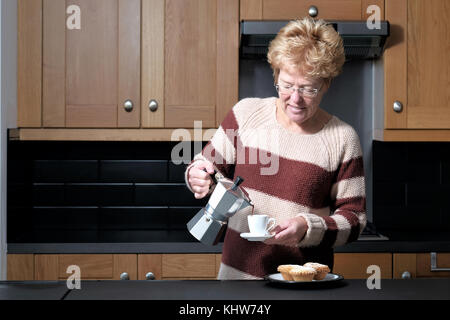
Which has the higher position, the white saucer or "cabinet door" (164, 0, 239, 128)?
"cabinet door" (164, 0, 239, 128)

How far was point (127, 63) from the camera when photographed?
288 cm

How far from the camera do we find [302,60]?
6.13 ft

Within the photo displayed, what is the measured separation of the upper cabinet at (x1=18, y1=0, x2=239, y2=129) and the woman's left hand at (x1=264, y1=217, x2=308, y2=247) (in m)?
1.21

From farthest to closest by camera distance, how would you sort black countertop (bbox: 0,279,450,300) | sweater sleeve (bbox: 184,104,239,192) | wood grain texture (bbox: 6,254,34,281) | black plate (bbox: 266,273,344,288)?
wood grain texture (bbox: 6,254,34,281) → sweater sleeve (bbox: 184,104,239,192) → black plate (bbox: 266,273,344,288) → black countertop (bbox: 0,279,450,300)

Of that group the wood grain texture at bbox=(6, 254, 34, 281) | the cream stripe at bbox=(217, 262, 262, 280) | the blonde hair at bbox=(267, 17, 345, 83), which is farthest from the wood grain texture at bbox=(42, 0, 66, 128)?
the blonde hair at bbox=(267, 17, 345, 83)

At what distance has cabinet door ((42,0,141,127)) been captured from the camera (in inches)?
113

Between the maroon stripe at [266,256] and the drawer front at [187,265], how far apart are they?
70cm

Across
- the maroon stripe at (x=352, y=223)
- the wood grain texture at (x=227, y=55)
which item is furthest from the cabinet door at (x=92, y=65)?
the maroon stripe at (x=352, y=223)

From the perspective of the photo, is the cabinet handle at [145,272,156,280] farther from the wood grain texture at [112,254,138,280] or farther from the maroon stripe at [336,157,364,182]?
the maroon stripe at [336,157,364,182]

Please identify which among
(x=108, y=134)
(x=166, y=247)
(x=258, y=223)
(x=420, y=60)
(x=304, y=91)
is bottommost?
(x=166, y=247)

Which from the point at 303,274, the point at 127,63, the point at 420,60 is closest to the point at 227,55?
the point at 127,63

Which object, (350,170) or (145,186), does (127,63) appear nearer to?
(145,186)

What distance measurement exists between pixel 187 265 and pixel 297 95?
1076 mm

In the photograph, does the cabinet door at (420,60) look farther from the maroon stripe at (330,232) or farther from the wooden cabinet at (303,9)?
the maroon stripe at (330,232)
